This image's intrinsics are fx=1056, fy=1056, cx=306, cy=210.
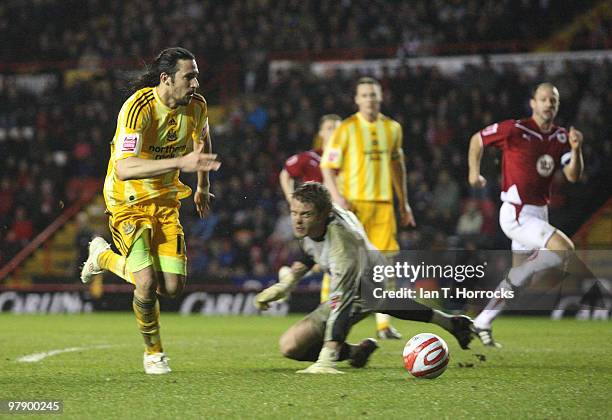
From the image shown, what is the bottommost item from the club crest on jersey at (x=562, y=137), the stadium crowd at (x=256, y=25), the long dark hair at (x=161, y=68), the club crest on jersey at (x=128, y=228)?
the club crest on jersey at (x=128, y=228)

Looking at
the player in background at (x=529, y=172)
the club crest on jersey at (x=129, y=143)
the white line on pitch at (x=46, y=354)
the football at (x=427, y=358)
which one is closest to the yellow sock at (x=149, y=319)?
the club crest on jersey at (x=129, y=143)

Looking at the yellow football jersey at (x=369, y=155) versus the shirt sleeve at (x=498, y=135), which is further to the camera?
the yellow football jersey at (x=369, y=155)

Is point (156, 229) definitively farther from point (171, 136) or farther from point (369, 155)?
point (369, 155)

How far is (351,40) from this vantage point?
2039 cm

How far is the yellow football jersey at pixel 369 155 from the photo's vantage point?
9.84 meters

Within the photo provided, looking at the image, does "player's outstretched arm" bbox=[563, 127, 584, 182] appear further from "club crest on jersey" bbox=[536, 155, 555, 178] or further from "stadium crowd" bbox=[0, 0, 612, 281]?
"stadium crowd" bbox=[0, 0, 612, 281]

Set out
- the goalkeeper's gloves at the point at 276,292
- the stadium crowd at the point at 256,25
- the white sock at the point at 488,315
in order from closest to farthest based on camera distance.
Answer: the goalkeeper's gloves at the point at 276,292 < the white sock at the point at 488,315 < the stadium crowd at the point at 256,25

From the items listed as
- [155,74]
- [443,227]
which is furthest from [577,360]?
[443,227]

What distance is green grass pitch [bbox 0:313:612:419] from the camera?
16.4 feet

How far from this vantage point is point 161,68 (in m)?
6.72

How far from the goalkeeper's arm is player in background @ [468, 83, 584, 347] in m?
2.54

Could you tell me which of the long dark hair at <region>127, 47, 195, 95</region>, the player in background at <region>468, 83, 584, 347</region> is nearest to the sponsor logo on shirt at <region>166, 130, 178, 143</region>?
the long dark hair at <region>127, 47, 195, 95</region>

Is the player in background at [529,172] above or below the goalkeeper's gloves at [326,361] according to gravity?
above

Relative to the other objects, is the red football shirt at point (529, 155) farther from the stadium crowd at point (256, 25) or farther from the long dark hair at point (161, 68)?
the stadium crowd at point (256, 25)
